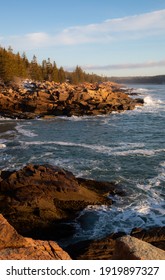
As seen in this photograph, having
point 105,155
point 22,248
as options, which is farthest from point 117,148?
point 22,248

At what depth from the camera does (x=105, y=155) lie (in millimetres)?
32375

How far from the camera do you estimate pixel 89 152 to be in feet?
111

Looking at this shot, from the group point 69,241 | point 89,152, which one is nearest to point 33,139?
point 89,152

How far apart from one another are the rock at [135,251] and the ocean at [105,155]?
Result: 8.52 m

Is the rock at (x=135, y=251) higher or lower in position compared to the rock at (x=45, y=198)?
higher

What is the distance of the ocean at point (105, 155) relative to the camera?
19.1m

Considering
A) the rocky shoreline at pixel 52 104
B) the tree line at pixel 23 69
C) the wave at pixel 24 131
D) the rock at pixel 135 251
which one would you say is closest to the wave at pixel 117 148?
the wave at pixel 24 131

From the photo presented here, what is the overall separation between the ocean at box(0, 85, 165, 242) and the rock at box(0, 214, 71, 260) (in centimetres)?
689

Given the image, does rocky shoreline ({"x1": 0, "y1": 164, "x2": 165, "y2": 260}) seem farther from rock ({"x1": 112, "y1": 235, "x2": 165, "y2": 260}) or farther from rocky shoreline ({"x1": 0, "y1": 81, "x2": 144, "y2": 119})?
rocky shoreline ({"x1": 0, "y1": 81, "x2": 144, "y2": 119})

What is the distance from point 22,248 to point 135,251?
10.5 ft

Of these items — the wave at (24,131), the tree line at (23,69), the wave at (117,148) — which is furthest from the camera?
the tree line at (23,69)

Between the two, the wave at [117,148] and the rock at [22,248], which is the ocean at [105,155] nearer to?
the wave at [117,148]

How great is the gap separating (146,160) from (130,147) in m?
5.90
